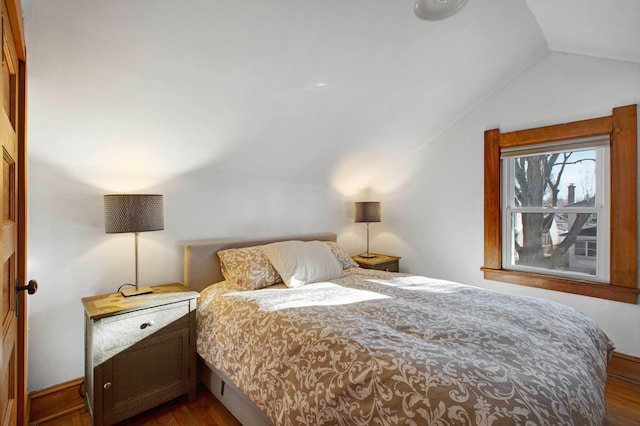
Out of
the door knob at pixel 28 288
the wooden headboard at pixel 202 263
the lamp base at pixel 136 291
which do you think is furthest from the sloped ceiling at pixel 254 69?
the door knob at pixel 28 288

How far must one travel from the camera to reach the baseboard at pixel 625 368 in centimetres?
227

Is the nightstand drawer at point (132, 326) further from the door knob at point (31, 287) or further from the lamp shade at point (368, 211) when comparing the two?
the lamp shade at point (368, 211)

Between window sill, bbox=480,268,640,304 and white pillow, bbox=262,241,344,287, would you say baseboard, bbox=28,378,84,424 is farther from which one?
window sill, bbox=480,268,640,304

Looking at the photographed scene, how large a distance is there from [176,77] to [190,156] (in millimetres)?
675

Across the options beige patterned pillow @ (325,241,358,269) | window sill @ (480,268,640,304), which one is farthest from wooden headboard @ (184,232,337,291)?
window sill @ (480,268,640,304)

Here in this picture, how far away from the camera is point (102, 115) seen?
185 cm

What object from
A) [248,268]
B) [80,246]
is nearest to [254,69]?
[248,268]

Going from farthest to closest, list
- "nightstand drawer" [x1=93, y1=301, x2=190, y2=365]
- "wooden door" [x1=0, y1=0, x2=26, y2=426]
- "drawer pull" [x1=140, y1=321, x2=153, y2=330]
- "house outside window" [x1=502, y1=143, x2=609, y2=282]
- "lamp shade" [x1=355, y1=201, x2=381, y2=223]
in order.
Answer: "lamp shade" [x1=355, y1=201, x2=381, y2=223] → "house outside window" [x1=502, y1=143, x2=609, y2=282] → "drawer pull" [x1=140, y1=321, x2=153, y2=330] → "nightstand drawer" [x1=93, y1=301, x2=190, y2=365] → "wooden door" [x1=0, y1=0, x2=26, y2=426]

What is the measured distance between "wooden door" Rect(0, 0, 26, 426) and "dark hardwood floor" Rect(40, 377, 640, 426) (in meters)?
0.83

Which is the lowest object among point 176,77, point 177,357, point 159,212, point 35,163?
point 177,357

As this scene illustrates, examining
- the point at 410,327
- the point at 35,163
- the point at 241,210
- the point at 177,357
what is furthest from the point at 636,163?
the point at 35,163

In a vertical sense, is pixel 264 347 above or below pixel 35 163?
below

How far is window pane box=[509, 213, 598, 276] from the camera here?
253cm

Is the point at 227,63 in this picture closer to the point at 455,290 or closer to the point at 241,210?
the point at 241,210
